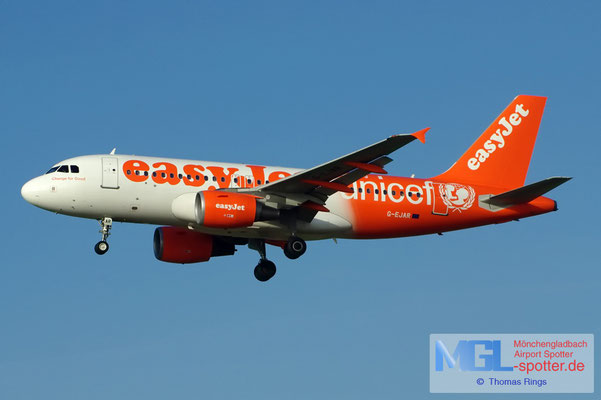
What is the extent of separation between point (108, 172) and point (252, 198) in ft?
17.9

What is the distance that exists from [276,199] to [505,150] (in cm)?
1129

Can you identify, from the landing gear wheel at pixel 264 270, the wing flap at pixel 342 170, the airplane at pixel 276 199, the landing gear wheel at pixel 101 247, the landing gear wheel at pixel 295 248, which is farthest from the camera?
the landing gear wheel at pixel 264 270

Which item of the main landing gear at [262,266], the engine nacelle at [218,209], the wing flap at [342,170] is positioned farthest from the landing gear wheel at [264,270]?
the wing flap at [342,170]

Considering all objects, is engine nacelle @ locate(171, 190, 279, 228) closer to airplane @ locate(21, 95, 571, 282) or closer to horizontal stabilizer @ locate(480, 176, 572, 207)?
airplane @ locate(21, 95, 571, 282)

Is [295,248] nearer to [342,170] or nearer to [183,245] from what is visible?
[342,170]

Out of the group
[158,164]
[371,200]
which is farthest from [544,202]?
[158,164]

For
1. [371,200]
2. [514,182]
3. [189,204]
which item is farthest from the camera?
[514,182]

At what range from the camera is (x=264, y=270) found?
47.8 metres

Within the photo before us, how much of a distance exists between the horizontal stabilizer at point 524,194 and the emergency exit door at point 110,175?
14648mm

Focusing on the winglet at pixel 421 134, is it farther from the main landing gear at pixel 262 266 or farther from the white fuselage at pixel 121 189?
the main landing gear at pixel 262 266

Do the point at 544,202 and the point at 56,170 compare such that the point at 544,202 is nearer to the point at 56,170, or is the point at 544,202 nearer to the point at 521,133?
the point at 521,133

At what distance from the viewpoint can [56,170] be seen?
44.3 meters

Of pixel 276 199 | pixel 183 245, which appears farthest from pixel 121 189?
pixel 276 199

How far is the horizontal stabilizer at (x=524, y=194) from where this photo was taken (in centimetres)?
4475
